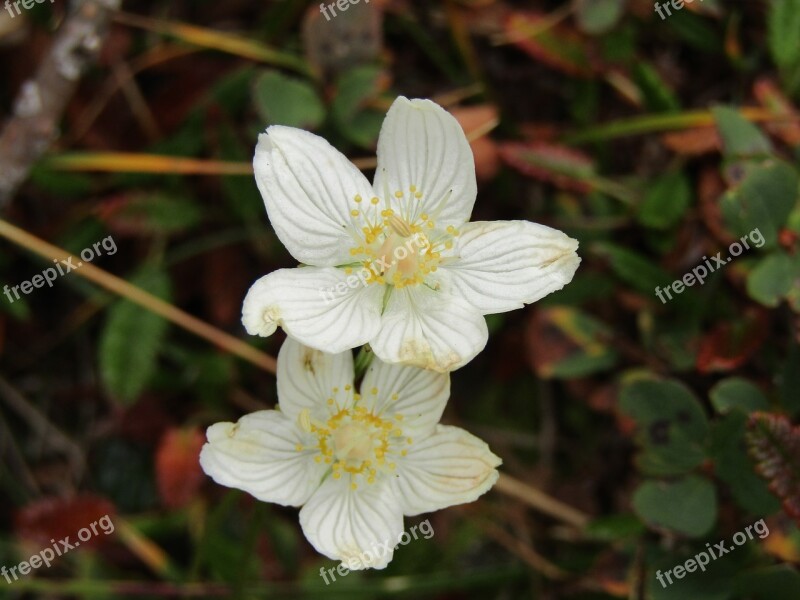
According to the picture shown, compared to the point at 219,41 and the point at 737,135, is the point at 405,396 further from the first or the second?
the point at 219,41

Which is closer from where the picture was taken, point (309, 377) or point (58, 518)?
point (309, 377)

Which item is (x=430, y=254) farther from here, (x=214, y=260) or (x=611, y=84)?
(x=611, y=84)

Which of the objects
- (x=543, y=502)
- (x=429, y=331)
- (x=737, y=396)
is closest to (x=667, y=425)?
(x=737, y=396)

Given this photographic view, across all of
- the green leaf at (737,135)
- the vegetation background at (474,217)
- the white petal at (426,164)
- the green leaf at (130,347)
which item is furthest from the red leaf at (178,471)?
the green leaf at (737,135)

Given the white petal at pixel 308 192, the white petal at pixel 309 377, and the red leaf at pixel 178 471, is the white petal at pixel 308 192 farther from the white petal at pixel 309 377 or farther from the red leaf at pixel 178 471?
the red leaf at pixel 178 471

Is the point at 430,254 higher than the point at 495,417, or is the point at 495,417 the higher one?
the point at 430,254

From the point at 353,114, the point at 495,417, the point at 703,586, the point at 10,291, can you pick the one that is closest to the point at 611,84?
the point at 353,114

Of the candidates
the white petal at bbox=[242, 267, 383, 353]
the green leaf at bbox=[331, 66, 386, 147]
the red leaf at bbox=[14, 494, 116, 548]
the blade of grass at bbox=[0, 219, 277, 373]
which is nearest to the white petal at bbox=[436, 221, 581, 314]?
the white petal at bbox=[242, 267, 383, 353]
